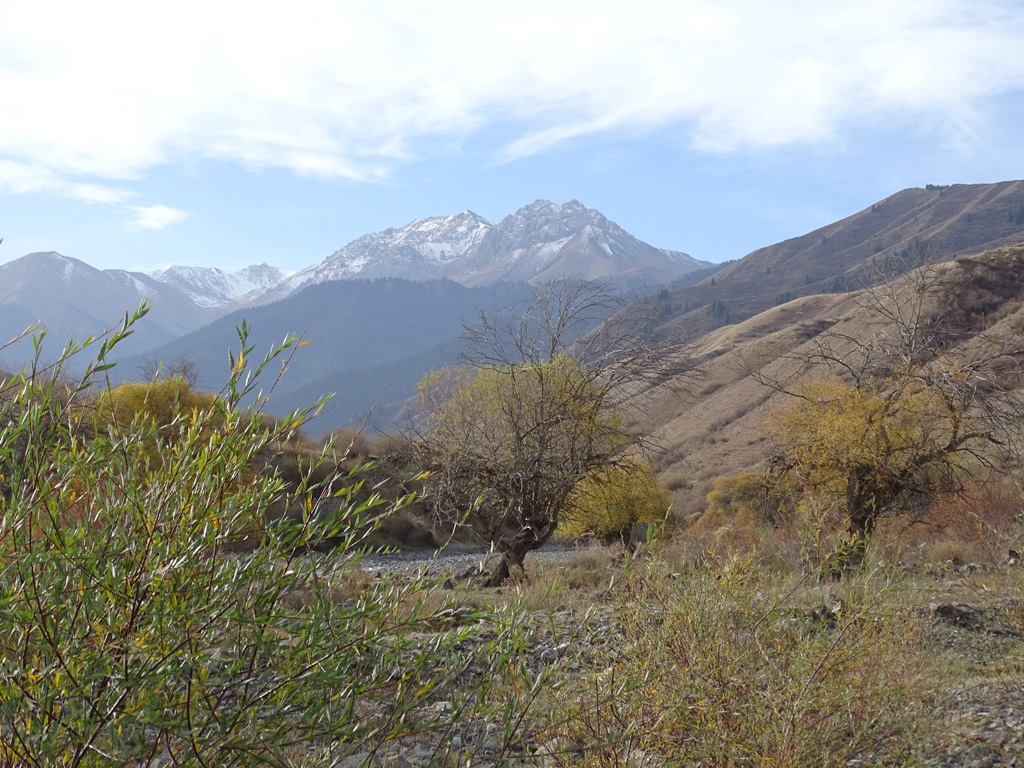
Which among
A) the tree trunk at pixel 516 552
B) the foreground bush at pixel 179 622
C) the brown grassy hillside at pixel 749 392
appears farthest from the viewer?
the brown grassy hillside at pixel 749 392

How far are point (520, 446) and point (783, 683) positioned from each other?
391 inches

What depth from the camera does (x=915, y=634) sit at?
5.86m

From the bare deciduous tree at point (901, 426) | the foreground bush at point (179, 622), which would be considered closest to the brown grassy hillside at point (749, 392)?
the bare deciduous tree at point (901, 426)

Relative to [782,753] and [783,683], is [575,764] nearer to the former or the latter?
[782,753]

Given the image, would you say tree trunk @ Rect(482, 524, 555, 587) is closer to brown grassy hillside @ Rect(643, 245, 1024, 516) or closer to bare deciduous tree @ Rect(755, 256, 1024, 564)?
bare deciduous tree @ Rect(755, 256, 1024, 564)

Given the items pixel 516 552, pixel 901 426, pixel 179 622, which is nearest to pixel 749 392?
pixel 901 426

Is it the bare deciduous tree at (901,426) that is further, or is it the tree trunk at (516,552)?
the tree trunk at (516,552)

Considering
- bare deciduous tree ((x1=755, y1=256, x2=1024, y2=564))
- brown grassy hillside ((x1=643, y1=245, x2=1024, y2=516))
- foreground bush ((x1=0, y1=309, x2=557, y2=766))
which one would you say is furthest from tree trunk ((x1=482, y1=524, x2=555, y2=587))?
brown grassy hillside ((x1=643, y1=245, x2=1024, y2=516))

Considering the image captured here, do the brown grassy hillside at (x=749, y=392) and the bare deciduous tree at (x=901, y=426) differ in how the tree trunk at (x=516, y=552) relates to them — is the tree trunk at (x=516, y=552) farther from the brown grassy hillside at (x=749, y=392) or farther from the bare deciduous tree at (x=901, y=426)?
the brown grassy hillside at (x=749, y=392)

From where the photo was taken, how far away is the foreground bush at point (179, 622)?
196 cm

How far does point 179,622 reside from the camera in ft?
6.98

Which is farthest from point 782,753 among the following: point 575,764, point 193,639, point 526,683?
point 193,639

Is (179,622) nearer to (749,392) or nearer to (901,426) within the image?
(901,426)

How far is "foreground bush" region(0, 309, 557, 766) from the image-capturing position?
1965 mm
